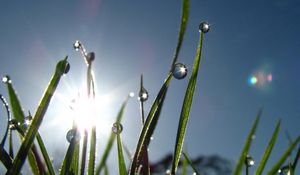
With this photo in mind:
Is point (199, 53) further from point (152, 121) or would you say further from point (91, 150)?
point (91, 150)

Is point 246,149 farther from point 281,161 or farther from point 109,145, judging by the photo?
point 109,145

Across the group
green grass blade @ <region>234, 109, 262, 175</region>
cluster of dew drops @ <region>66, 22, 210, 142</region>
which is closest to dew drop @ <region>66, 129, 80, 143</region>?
cluster of dew drops @ <region>66, 22, 210, 142</region>

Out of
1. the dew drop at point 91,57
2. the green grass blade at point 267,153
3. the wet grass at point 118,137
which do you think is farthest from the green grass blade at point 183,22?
the green grass blade at point 267,153

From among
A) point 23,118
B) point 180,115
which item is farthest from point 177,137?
point 23,118

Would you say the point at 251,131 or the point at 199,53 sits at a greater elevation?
the point at 199,53

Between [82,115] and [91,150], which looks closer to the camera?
[91,150]

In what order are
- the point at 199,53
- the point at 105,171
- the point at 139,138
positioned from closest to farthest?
the point at 139,138 < the point at 199,53 < the point at 105,171
